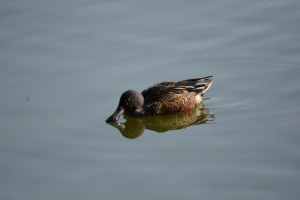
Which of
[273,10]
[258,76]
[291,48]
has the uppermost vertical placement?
[273,10]

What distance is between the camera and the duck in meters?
8.50

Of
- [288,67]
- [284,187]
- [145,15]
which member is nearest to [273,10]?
[288,67]

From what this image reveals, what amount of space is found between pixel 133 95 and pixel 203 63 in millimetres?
2589

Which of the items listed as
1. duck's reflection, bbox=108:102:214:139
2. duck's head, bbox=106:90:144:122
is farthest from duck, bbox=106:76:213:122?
duck's reflection, bbox=108:102:214:139

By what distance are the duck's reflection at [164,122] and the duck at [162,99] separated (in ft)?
0.40

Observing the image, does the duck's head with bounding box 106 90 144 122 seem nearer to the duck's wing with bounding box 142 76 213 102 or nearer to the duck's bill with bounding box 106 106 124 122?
the duck's bill with bounding box 106 106 124 122

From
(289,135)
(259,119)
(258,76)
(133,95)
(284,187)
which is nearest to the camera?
(284,187)

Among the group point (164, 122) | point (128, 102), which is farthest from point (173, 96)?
point (128, 102)

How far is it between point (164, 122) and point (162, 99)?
21.0 inches

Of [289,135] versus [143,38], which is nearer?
[289,135]

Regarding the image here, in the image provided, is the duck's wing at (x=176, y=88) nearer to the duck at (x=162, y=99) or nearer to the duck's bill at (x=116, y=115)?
the duck at (x=162, y=99)

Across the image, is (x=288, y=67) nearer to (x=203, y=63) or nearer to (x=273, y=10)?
(x=203, y=63)

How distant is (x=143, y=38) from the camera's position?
436 inches

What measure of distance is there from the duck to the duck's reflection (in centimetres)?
12
